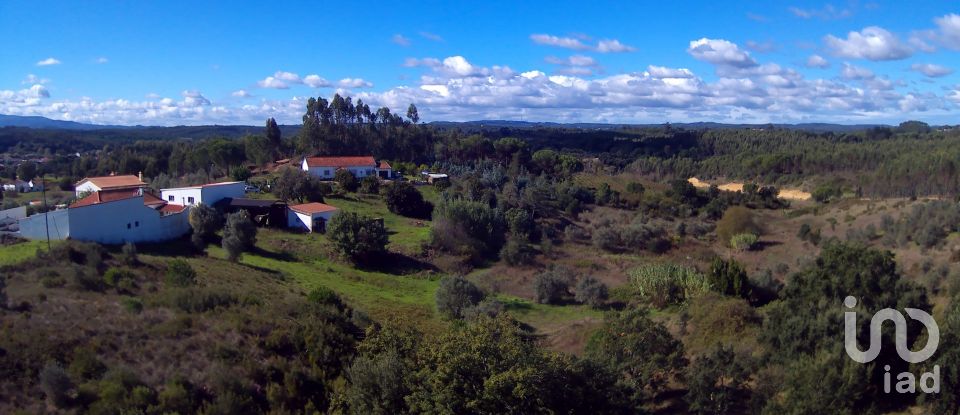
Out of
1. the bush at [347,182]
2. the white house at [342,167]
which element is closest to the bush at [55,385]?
the bush at [347,182]

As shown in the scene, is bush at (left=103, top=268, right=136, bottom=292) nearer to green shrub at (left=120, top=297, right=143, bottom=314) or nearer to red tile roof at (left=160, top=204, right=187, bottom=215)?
green shrub at (left=120, top=297, right=143, bottom=314)

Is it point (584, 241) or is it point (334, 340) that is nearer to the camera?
point (334, 340)

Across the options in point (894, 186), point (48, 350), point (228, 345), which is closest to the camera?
point (48, 350)

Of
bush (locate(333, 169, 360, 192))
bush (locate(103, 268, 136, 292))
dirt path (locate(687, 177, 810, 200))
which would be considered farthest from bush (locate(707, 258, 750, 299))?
dirt path (locate(687, 177, 810, 200))

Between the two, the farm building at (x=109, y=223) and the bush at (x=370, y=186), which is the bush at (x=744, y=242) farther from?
the farm building at (x=109, y=223)

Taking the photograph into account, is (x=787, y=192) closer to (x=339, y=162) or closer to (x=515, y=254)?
(x=515, y=254)

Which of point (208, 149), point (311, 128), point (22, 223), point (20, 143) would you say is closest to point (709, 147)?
point (311, 128)

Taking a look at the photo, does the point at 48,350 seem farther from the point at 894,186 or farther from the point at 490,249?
the point at 894,186

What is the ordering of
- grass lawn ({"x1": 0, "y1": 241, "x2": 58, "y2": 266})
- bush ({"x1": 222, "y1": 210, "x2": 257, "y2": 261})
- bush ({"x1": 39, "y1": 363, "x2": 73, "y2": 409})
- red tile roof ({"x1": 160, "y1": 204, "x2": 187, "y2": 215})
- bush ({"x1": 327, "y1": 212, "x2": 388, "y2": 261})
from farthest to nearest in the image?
red tile roof ({"x1": 160, "y1": 204, "x2": 187, "y2": 215}) → bush ({"x1": 327, "y1": 212, "x2": 388, "y2": 261}) → bush ({"x1": 222, "y1": 210, "x2": 257, "y2": 261}) → grass lawn ({"x1": 0, "y1": 241, "x2": 58, "y2": 266}) → bush ({"x1": 39, "y1": 363, "x2": 73, "y2": 409})
